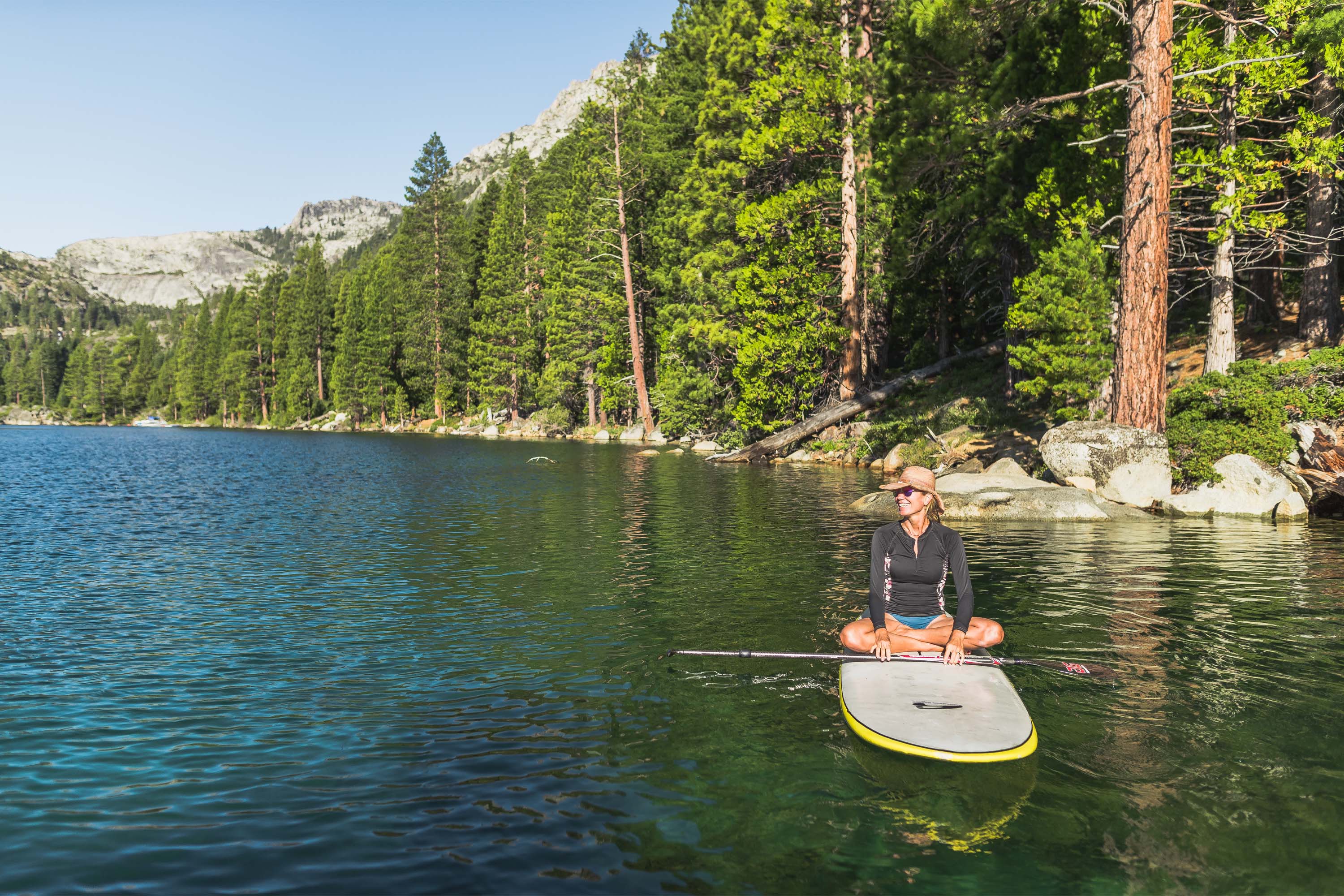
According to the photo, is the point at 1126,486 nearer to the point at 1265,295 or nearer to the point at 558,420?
the point at 1265,295

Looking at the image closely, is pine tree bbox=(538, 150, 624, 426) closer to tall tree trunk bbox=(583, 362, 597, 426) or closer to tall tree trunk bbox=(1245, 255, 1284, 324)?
tall tree trunk bbox=(583, 362, 597, 426)

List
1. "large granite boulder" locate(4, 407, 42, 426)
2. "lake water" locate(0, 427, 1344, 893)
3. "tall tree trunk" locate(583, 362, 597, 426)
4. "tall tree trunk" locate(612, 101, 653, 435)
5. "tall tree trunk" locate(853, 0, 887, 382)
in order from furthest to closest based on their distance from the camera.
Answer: "large granite boulder" locate(4, 407, 42, 426)
"tall tree trunk" locate(583, 362, 597, 426)
"tall tree trunk" locate(612, 101, 653, 435)
"tall tree trunk" locate(853, 0, 887, 382)
"lake water" locate(0, 427, 1344, 893)

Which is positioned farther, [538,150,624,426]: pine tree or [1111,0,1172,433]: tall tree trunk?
[538,150,624,426]: pine tree

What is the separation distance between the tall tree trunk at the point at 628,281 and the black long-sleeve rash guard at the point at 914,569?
4879cm

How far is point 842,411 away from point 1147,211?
53.9 feet

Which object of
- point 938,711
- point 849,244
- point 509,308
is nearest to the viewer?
point 938,711

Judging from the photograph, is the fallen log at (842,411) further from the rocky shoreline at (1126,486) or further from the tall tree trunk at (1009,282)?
the rocky shoreline at (1126,486)

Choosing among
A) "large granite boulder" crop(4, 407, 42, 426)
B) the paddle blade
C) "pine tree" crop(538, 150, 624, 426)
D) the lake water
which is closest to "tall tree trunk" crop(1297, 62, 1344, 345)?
the lake water

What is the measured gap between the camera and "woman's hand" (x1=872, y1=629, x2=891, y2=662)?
25.6 feet

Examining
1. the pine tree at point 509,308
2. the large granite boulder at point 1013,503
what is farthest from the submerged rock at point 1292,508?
the pine tree at point 509,308

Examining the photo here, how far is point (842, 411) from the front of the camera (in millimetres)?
34844

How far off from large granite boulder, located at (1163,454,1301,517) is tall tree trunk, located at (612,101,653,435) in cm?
3933

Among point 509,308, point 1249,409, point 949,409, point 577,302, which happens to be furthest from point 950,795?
point 509,308

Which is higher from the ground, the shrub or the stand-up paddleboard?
the shrub
